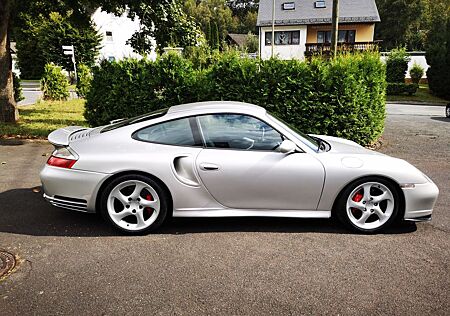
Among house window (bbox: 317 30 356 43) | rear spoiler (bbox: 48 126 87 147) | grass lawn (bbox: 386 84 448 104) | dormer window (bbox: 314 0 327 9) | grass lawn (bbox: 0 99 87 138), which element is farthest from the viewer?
dormer window (bbox: 314 0 327 9)

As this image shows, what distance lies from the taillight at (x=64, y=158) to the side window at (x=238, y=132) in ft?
4.53

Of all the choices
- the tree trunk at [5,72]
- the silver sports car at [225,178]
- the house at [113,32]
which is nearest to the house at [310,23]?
the house at [113,32]

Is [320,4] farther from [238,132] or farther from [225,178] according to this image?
[225,178]

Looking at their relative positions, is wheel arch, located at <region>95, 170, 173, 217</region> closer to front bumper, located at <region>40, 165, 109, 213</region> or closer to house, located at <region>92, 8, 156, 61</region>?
front bumper, located at <region>40, 165, 109, 213</region>

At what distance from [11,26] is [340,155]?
37.7ft

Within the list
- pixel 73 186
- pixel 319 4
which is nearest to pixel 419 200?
pixel 73 186

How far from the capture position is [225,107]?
13.6ft

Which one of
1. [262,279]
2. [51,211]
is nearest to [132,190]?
[51,211]

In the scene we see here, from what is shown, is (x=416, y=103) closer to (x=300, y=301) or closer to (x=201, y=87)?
(x=201, y=87)

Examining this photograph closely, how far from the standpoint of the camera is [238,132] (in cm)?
401

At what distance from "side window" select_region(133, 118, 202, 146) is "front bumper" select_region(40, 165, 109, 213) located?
1.97 ft

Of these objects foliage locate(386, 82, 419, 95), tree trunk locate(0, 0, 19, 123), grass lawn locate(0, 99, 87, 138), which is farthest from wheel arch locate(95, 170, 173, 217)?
foliage locate(386, 82, 419, 95)

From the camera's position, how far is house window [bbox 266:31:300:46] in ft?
135

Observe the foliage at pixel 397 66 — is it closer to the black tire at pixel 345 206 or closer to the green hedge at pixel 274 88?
the green hedge at pixel 274 88
